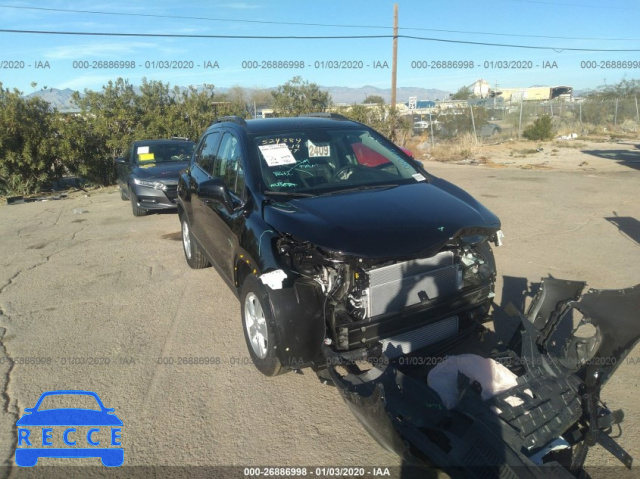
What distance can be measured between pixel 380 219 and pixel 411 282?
19.3 inches

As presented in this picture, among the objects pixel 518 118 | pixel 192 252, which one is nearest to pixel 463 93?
pixel 518 118

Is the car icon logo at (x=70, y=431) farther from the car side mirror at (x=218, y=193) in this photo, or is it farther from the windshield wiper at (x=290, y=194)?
the windshield wiper at (x=290, y=194)

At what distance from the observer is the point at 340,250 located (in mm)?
2996

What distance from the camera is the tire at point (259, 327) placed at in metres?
3.32

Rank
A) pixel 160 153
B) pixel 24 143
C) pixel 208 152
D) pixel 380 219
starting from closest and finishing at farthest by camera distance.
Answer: pixel 380 219
pixel 208 152
pixel 160 153
pixel 24 143

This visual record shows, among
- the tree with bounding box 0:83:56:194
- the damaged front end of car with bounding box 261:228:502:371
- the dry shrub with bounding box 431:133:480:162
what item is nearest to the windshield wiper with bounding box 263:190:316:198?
the damaged front end of car with bounding box 261:228:502:371

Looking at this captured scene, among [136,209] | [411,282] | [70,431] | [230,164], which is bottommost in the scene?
[70,431]

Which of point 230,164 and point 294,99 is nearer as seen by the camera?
point 230,164

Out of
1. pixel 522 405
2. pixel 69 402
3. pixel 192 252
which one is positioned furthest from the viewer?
pixel 192 252

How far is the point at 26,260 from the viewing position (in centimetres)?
732

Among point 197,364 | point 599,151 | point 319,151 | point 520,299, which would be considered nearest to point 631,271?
point 520,299

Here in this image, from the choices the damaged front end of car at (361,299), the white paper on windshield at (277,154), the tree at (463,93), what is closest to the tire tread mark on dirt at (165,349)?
the damaged front end of car at (361,299)

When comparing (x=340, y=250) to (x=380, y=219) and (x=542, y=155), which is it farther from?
(x=542, y=155)

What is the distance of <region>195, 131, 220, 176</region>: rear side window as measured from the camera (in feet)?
17.3
